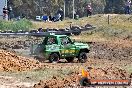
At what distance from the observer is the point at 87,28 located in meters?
45.5

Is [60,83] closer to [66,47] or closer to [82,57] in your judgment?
[66,47]

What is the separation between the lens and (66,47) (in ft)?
90.8

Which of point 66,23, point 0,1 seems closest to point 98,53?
point 66,23

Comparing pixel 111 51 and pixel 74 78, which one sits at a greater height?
pixel 74 78

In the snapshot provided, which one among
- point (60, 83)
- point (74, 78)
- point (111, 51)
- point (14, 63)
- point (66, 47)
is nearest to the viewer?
point (60, 83)

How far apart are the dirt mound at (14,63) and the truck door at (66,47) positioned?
4.67 m

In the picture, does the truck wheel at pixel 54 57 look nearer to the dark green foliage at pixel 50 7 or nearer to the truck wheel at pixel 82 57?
the truck wheel at pixel 82 57

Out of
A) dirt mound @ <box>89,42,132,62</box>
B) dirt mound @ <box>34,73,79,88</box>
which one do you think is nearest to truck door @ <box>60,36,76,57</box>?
dirt mound @ <box>89,42,132,62</box>

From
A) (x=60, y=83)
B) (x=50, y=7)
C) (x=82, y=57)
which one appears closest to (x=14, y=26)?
(x=82, y=57)

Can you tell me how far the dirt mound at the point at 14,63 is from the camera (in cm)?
2139

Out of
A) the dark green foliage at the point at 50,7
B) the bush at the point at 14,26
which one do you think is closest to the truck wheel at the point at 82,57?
the bush at the point at 14,26

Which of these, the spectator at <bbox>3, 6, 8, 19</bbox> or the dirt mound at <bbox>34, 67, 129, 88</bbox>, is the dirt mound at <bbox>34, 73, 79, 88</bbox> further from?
the spectator at <bbox>3, 6, 8, 19</bbox>

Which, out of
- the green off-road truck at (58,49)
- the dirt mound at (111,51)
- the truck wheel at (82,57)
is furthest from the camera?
the dirt mound at (111,51)

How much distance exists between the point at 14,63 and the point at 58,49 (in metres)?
5.92
